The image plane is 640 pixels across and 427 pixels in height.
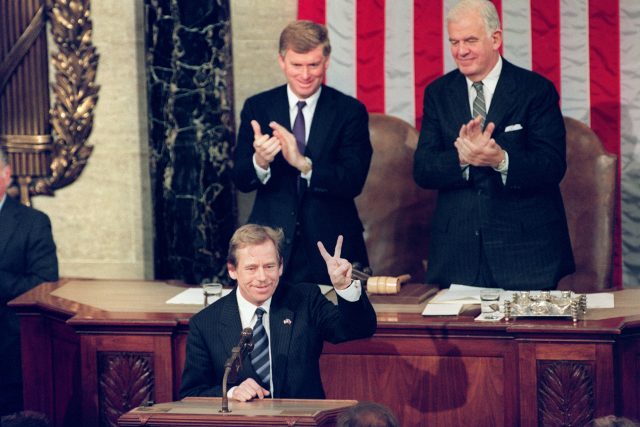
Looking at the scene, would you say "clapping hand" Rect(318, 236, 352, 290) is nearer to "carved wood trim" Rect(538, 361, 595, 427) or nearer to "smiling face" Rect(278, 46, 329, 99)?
"carved wood trim" Rect(538, 361, 595, 427)

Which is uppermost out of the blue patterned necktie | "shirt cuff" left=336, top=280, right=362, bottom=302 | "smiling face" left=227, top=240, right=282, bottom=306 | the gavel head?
"smiling face" left=227, top=240, right=282, bottom=306

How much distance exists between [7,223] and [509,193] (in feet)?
8.31

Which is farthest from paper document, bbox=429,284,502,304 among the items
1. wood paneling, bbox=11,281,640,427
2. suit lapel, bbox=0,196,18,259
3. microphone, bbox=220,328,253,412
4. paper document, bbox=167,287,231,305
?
suit lapel, bbox=0,196,18,259

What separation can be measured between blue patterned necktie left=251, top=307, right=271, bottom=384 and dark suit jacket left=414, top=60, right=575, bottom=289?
1.49 metres

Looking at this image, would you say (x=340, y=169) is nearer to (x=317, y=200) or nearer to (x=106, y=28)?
(x=317, y=200)

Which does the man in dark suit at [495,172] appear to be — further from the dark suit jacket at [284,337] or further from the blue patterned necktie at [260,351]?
the blue patterned necktie at [260,351]

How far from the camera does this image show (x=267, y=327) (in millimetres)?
4836

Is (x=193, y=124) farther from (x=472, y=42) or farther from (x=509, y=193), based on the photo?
(x=509, y=193)

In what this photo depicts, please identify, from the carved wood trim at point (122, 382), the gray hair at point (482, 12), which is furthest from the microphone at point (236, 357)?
the gray hair at point (482, 12)

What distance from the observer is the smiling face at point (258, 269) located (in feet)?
15.6

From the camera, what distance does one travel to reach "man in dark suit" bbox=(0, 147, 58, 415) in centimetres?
651

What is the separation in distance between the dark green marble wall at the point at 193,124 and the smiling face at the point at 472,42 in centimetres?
209

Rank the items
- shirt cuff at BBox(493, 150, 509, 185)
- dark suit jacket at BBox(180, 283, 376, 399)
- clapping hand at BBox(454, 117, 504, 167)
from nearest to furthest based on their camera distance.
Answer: dark suit jacket at BBox(180, 283, 376, 399)
clapping hand at BBox(454, 117, 504, 167)
shirt cuff at BBox(493, 150, 509, 185)

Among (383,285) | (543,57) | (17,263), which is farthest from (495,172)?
(17,263)
